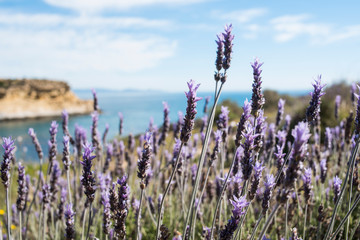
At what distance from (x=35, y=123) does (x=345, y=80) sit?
36544mm

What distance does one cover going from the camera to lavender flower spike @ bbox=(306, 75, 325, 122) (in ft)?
6.03

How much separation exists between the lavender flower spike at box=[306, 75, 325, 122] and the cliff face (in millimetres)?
45264

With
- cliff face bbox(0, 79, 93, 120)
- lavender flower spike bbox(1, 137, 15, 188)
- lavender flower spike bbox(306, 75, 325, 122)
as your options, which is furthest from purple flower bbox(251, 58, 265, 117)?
cliff face bbox(0, 79, 93, 120)

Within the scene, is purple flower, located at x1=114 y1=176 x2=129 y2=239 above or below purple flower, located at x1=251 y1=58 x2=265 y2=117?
below

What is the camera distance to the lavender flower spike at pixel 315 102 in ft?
6.03

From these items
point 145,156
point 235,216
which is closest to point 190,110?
point 145,156


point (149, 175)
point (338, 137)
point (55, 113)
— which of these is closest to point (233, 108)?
point (338, 137)

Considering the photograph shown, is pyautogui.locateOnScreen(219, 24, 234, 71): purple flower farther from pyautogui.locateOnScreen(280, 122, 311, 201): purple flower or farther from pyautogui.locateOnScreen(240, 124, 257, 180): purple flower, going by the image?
pyautogui.locateOnScreen(280, 122, 311, 201): purple flower

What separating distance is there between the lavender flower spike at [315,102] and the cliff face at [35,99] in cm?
4526

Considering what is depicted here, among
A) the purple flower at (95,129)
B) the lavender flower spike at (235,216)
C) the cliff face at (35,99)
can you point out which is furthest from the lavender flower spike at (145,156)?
the cliff face at (35,99)

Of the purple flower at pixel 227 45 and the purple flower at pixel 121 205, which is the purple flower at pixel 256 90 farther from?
the purple flower at pixel 121 205

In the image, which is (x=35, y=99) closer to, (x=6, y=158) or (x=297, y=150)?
(x=6, y=158)

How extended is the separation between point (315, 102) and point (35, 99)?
49.5m

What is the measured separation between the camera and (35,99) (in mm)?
45281
